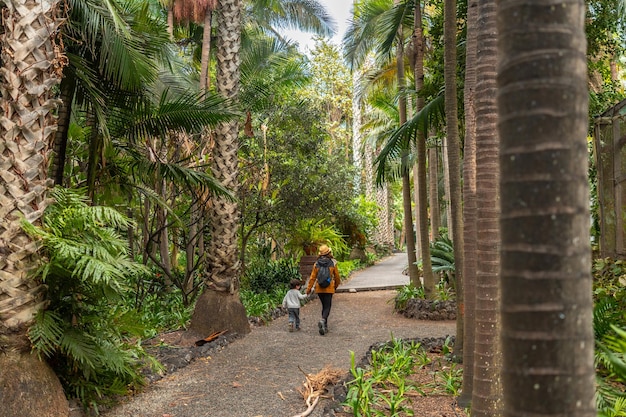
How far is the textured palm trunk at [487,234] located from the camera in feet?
13.1

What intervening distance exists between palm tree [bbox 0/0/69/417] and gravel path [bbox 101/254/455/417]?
2.95 feet

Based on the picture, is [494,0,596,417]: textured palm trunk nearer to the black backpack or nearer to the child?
the black backpack

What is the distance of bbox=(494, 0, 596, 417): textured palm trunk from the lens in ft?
4.43

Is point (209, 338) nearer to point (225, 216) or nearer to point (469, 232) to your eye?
point (225, 216)

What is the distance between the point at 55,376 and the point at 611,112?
8175 mm

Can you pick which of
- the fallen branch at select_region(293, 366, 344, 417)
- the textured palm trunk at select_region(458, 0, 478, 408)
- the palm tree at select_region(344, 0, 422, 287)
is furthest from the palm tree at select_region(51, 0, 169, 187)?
the palm tree at select_region(344, 0, 422, 287)

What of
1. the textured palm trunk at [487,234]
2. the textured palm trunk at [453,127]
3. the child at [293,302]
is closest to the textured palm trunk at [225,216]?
the child at [293,302]

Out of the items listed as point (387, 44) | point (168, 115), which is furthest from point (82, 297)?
point (387, 44)

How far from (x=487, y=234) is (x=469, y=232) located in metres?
1.05

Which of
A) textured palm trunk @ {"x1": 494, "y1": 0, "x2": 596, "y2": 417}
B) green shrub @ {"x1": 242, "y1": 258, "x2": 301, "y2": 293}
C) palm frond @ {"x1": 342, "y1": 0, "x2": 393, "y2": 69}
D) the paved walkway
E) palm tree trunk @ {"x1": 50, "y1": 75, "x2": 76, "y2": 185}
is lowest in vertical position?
the paved walkway

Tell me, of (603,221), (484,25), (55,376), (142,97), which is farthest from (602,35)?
(55,376)

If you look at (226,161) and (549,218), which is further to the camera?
(226,161)

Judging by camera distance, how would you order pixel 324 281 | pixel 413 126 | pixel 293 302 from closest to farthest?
1. pixel 413 126
2. pixel 324 281
3. pixel 293 302

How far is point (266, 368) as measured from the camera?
7.20 metres
